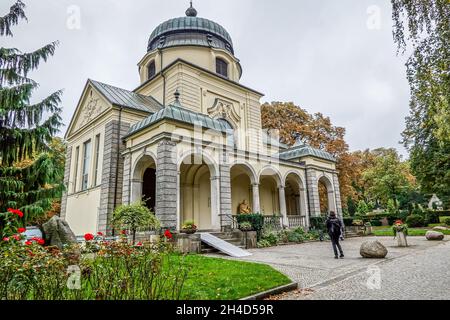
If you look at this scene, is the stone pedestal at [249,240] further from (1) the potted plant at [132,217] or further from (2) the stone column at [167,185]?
(1) the potted plant at [132,217]

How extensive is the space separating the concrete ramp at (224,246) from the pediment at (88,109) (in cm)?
1031

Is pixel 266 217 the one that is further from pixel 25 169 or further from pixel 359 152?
pixel 359 152

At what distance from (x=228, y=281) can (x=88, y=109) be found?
18.0 meters

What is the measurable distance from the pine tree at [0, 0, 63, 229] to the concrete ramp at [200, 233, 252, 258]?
5687 mm

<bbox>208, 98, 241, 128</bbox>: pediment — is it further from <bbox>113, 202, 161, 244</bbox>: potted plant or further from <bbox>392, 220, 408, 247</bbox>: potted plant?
<bbox>392, 220, 408, 247</bbox>: potted plant

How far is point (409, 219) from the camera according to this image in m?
27.9

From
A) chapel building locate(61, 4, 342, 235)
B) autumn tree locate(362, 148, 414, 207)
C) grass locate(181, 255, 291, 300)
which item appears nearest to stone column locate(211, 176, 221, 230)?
chapel building locate(61, 4, 342, 235)

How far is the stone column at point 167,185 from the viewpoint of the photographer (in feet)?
38.8

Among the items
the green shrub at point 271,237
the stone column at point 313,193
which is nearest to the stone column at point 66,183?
the green shrub at point 271,237

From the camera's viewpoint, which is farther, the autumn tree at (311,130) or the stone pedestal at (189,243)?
the autumn tree at (311,130)

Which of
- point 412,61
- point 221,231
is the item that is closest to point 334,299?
point 412,61

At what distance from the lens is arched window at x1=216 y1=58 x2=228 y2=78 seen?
75.5 feet

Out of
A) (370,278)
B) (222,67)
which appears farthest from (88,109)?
(370,278)
